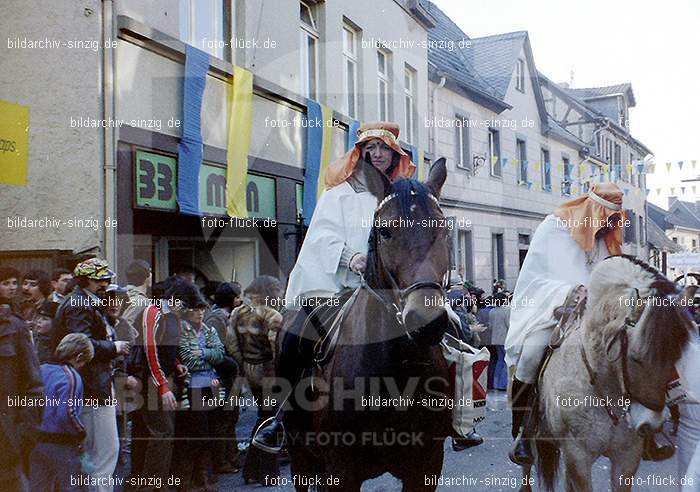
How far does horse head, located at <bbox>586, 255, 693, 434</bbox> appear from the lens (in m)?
4.16

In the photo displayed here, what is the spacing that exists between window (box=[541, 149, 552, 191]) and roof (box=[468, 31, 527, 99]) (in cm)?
247

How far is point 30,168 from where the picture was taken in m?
7.52

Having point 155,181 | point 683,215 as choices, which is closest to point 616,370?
point 155,181

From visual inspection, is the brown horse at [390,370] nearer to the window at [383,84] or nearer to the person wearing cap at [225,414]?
the person wearing cap at [225,414]

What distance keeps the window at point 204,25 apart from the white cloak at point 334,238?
5.87m

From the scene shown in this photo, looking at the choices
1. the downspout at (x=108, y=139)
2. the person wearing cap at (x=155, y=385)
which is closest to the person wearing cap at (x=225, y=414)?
the person wearing cap at (x=155, y=385)

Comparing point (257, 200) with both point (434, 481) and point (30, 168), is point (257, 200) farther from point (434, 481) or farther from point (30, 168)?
point (434, 481)

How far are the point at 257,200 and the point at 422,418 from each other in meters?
7.01

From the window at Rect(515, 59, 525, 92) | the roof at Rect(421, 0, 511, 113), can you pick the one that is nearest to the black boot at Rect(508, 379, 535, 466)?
the roof at Rect(421, 0, 511, 113)

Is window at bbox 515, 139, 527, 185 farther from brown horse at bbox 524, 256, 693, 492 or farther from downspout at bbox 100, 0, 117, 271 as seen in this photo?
brown horse at bbox 524, 256, 693, 492

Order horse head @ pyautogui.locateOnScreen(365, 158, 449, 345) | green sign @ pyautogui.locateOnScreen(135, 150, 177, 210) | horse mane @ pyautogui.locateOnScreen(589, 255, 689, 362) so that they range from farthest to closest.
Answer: green sign @ pyautogui.locateOnScreen(135, 150, 177, 210) → horse mane @ pyautogui.locateOnScreen(589, 255, 689, 362) → horse head @ pyautogui.locateOnScreen(365, 158, 449, 345)

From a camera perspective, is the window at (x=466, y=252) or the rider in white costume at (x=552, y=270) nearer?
the rider in white costume at (x=552, y=270)

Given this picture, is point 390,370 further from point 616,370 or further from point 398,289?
point 616,370

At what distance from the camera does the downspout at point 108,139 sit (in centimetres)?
775
